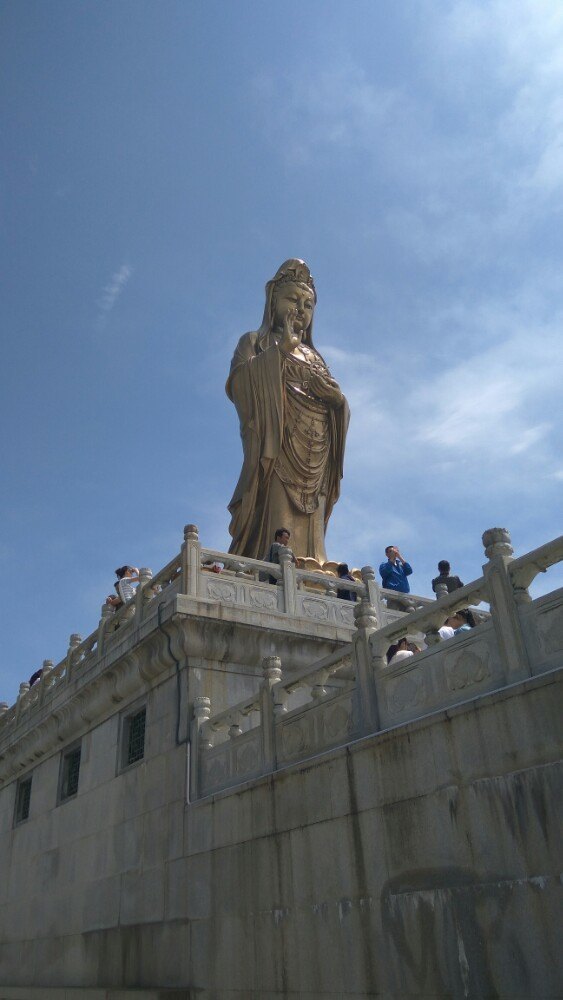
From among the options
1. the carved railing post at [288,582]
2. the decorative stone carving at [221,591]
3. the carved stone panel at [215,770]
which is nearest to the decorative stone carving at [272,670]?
the carved stone panel at [215,770]

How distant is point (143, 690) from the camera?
12.6 metres

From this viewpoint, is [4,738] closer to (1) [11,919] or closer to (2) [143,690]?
(1) [11,919]

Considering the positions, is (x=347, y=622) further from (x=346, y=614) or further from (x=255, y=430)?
(x=255, y=430)

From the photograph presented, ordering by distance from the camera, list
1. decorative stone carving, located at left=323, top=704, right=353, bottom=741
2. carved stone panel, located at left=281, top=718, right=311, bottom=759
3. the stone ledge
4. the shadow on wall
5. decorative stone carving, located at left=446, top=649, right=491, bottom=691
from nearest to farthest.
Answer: the shadow on wall
decorative stone carving, located at left=446, top=649, right=491, bottom=691
decorative stone carving, located at left=323, top=704, right=353, bottom=741
carved stone panel, located at left=281, top=718, right=311, bottom=759
the stone ledge

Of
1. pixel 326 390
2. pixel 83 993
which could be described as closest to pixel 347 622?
pixel 83 993

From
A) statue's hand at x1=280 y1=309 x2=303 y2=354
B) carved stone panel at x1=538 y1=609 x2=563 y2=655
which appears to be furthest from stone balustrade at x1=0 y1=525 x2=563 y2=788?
statue's hand at x1=280 y1=309 x2=303 y2=354

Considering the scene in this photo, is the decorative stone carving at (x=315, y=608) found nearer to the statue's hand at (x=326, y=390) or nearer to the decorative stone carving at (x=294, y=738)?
the decorative stone carving at (x=294, y=738)

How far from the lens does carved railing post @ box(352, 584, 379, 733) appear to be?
26.1 feet

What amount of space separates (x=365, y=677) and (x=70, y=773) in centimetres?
896

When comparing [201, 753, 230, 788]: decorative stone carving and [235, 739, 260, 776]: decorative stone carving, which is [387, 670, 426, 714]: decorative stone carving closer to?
[235, 739, 260, 776]: decorative stone carving

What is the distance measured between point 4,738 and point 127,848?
27.9 feet

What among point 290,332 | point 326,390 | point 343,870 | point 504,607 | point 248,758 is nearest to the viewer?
point 504,607

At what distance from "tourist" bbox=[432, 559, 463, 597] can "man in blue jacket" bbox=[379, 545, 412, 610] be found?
948 mm

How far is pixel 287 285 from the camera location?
70.9ft
